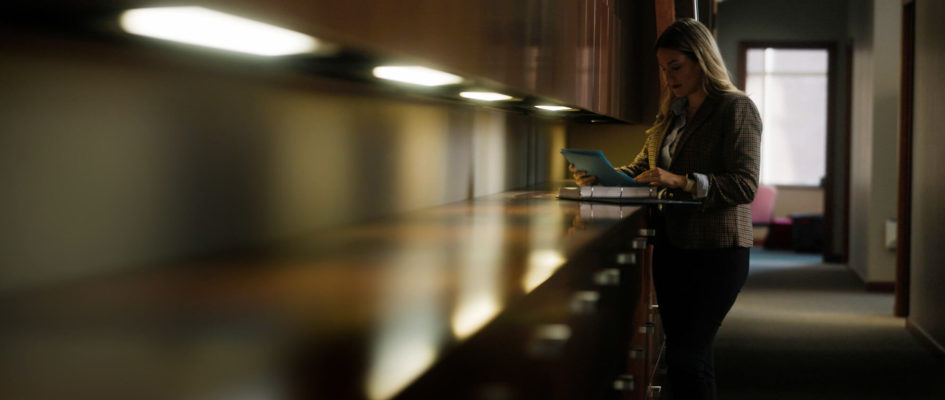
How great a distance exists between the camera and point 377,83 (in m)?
2.42

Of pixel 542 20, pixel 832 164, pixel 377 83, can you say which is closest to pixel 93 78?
pixel 377 83

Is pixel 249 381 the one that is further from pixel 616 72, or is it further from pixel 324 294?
pixel 616 72

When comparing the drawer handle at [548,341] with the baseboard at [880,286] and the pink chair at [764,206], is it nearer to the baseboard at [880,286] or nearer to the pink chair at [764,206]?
the baseboard at [880,286]

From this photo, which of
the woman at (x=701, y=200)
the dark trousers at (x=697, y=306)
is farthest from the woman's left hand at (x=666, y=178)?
the dark trousers at (x=697, y=306)

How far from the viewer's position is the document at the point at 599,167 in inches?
121

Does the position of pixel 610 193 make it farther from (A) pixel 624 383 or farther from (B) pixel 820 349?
(B) pixel 820 349

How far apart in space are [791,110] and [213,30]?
12.0m

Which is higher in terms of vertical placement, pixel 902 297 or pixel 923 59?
pixel 923 59

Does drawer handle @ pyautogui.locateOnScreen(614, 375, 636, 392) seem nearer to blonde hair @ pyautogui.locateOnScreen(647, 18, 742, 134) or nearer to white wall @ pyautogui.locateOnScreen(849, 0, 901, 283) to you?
blonde hair @ pyautogui.locateOnScreen(647, 18, 742, 134)

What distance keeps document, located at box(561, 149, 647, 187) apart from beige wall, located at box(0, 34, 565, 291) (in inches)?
27.3

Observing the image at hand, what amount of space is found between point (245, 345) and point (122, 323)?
0.22m

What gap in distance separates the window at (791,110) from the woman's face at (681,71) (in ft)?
32.3

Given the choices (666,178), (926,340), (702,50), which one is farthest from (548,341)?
(926,340)

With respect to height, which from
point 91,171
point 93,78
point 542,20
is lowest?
point 91,171
